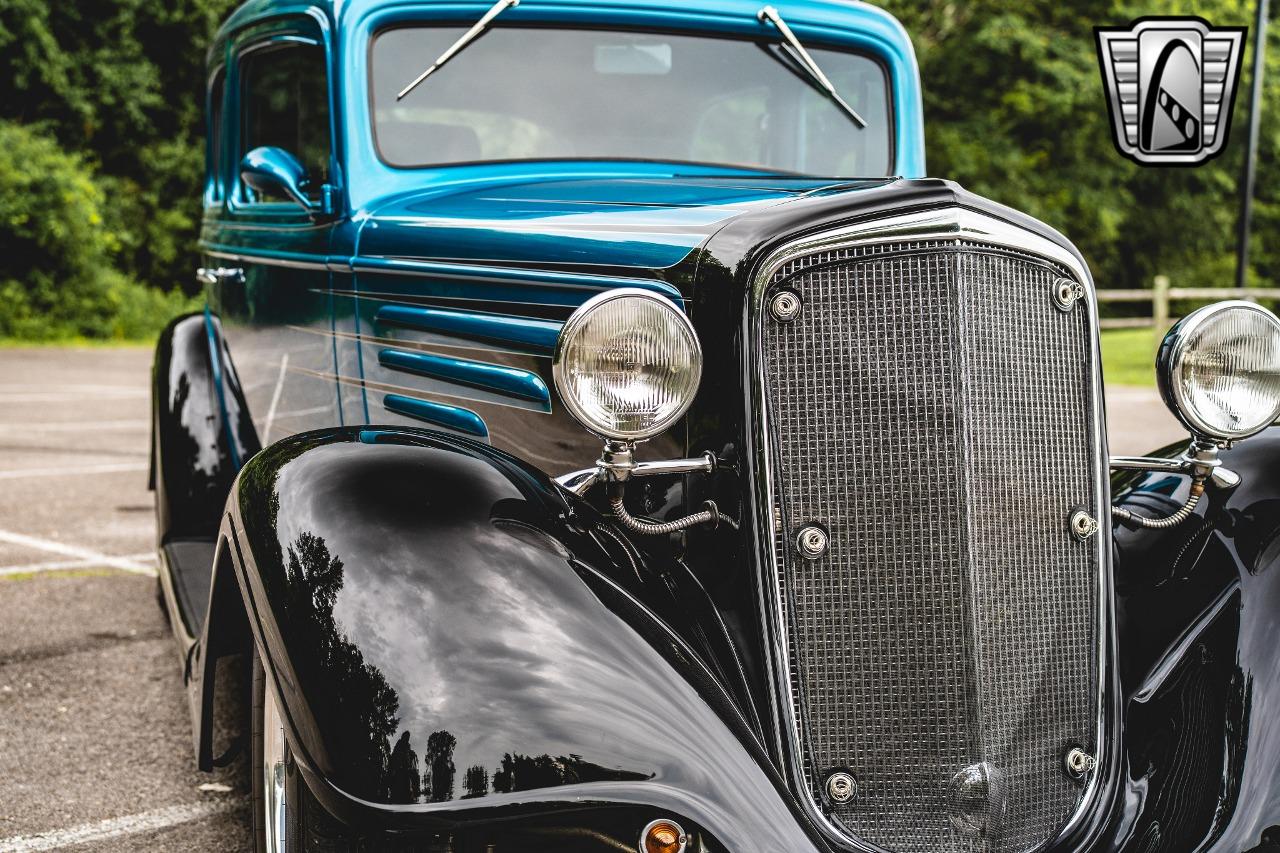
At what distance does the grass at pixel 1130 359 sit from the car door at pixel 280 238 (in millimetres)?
11100

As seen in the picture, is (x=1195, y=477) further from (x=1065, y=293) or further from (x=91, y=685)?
(x=91, y=685)

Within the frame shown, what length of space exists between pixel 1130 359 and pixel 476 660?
17174 mm

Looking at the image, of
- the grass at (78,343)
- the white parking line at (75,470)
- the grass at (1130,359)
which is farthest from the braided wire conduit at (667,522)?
the grass at (78,343)

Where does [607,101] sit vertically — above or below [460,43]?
below

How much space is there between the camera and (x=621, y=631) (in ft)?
6.17

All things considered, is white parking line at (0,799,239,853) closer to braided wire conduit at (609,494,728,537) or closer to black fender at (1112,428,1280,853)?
braided wire conduit at (609,494,728,537)

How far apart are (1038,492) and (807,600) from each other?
41 cm

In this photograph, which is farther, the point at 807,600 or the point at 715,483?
the point at 715,483

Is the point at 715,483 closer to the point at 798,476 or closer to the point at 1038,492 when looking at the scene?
the point at 798,476

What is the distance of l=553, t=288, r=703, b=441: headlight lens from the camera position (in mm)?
1977

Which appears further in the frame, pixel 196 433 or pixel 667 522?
pixel 196 433

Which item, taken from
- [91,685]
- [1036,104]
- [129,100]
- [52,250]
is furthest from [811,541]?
[129,100]

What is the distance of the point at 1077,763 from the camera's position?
6.66 ft

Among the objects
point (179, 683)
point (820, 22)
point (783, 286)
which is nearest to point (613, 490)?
point (783, 286)
